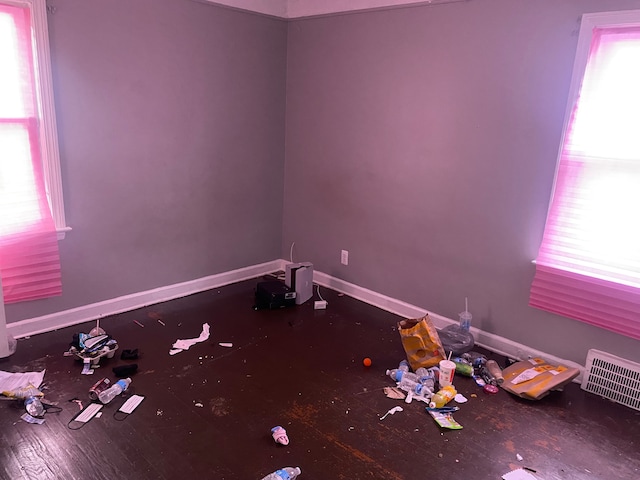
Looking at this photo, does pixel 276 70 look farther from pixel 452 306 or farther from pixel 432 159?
pixel 452 306

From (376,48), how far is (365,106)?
0.43m

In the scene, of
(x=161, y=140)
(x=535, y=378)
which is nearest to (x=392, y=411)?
(x=535, y=378)

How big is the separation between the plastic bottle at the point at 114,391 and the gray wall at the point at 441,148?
6.74 ft

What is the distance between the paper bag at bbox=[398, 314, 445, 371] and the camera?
114 inches

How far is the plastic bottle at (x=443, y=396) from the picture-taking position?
102 inches

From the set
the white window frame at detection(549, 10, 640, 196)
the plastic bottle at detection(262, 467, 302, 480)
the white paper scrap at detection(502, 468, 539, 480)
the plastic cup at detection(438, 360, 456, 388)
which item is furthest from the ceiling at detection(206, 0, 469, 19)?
the plastic bottle at detection(262, 467, 302, 480)

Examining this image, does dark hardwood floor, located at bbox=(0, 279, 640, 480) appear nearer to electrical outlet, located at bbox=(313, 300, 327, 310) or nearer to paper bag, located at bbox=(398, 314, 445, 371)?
paper bag, located at bbox=(398, 314, 445, 371)

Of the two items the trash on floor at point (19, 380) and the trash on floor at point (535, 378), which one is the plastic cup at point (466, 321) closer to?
the trash on floor at point (535, 378)

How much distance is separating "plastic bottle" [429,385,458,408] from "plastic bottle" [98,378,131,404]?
168 centimetres

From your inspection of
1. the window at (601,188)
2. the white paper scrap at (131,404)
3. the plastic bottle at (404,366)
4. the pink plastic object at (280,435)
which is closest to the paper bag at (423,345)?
the plastic bottle at (404,366)

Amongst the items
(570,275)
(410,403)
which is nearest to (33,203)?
(410,403)

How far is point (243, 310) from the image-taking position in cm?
373

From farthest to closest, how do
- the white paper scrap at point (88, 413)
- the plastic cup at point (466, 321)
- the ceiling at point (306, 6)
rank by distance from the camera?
1. the ceiling at point (306, 6)
2. the plastic cup at point (466, 321)
3. the white paper scrap at point (88, 413)

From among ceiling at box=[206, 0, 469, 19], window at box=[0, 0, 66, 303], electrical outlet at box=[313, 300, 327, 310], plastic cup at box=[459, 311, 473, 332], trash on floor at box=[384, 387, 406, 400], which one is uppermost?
ceiling at box=[206, 0, 469, 19]
